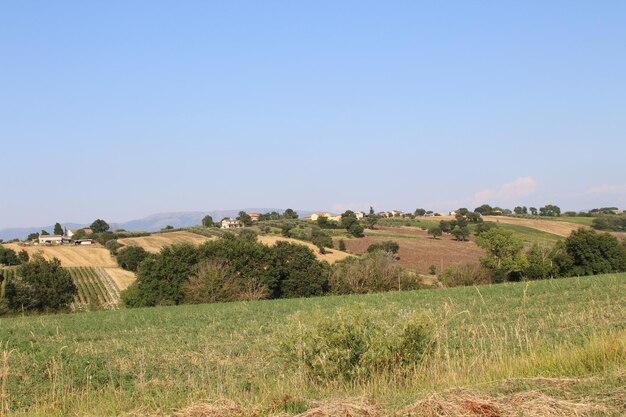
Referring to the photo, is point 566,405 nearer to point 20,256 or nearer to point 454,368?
point 454,368

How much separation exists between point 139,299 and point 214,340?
35171 mm

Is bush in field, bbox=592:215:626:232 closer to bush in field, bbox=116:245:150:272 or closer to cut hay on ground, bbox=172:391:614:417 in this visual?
bush in field, bbox=116:245:150:272

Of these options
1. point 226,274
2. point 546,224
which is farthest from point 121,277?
point 546,224

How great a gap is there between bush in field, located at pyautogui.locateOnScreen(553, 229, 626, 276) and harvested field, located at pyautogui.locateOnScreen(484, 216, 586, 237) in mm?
32772

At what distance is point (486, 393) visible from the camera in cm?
565

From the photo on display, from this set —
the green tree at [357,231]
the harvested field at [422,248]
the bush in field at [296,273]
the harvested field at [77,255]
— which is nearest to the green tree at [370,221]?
the harvested field at [422,248]

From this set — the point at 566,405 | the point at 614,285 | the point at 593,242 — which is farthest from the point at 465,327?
the point at 593,242

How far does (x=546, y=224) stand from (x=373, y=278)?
2270 inches

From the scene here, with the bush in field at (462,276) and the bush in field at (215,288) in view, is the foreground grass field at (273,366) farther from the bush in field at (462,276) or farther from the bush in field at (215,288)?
the bush in field at (462,276)

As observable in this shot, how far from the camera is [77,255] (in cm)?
8156

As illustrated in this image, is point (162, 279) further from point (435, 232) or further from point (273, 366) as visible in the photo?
point (435, 232)

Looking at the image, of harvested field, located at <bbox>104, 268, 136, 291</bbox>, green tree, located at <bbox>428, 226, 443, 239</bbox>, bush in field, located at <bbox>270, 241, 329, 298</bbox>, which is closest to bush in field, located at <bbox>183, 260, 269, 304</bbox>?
bush in field, located at <bbox>270, 241, 329, 298</bbox>

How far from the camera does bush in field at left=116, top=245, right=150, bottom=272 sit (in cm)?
7731

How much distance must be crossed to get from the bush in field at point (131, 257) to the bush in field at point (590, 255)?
52.9 meters
